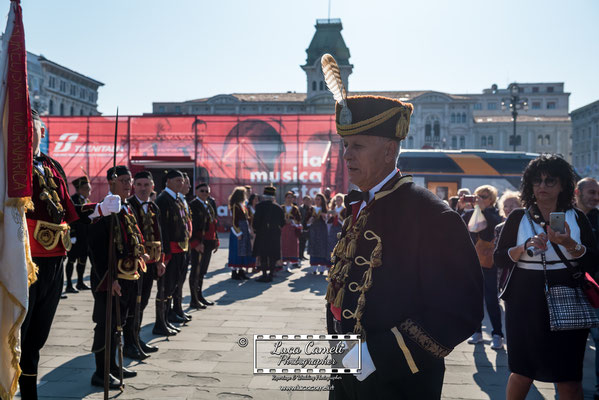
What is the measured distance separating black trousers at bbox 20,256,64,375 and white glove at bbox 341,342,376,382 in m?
2.33

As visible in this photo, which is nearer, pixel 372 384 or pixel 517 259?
pixel 372 384

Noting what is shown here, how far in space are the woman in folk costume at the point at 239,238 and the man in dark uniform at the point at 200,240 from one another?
2193mm

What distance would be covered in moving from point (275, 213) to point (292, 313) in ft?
12.8

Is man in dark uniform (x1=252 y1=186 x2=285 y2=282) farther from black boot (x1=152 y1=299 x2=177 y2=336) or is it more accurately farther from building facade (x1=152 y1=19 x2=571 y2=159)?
building facade (x1=152 y1=19 x2=571 y2=159)

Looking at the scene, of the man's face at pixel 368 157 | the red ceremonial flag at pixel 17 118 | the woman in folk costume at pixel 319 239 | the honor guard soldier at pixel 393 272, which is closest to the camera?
the honor guard soldier at pixel 393 272

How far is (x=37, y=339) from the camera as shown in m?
3.26

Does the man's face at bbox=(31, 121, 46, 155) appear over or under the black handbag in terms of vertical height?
over

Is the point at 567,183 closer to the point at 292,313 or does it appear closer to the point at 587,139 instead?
the point at 292,313

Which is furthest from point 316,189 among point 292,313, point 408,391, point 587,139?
point 587,139

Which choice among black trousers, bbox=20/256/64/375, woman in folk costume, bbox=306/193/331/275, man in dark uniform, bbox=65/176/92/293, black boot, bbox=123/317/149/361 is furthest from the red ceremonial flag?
woman in folk costume, bbox=306/193/331/275

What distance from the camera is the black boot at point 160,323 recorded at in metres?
6.00

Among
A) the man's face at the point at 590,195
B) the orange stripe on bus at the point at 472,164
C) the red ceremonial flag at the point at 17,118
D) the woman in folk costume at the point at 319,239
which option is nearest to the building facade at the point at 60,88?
the orange stripe on bus at the point at 472,164

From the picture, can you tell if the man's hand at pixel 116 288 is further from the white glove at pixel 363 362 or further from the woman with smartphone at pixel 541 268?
the woman with smartphone at pixel 541 268

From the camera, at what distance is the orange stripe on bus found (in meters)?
18.3
